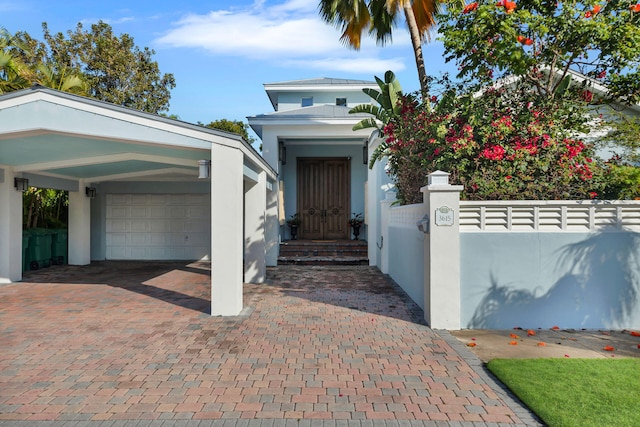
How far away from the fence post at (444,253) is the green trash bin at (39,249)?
11.2 meters

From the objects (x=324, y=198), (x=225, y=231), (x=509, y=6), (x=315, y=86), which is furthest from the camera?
(x=315, y=86)

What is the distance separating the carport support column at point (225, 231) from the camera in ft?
23.2

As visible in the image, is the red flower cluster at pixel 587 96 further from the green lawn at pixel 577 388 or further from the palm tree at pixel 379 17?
the green lawn at pixel 577 388

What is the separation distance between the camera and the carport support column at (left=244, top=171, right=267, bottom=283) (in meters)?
10.4

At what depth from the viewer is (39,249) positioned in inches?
488

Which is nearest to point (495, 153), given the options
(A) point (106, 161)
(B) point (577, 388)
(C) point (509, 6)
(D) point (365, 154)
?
(C) point (509, 6)

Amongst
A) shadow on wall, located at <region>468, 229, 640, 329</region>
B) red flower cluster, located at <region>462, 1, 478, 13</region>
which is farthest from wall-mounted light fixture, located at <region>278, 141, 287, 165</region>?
shadow on wall, located at <region>468, 229, 640, 329</region>

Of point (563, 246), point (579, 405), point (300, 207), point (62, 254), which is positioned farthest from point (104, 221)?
point (579, 405)

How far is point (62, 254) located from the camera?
13.5 m

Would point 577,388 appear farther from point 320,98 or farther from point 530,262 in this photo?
point 320,98

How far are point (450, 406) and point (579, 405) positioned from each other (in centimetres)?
106

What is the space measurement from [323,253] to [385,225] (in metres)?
2.95

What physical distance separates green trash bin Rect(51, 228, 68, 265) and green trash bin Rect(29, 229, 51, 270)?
0.31 m

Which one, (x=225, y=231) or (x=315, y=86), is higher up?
(x=315, y=86)
